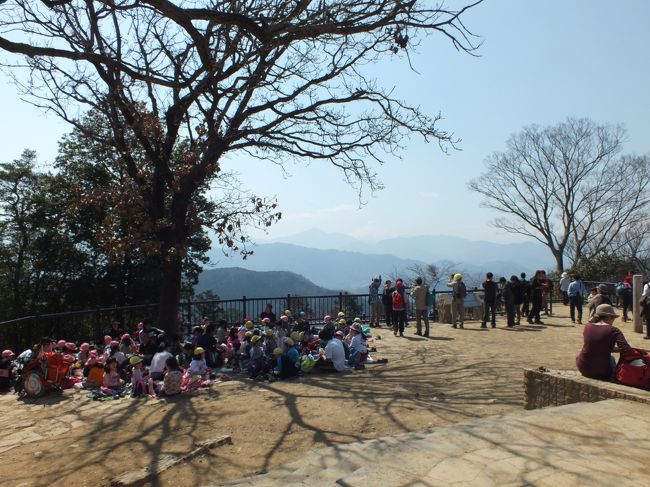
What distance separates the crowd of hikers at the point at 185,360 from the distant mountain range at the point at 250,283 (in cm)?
7056

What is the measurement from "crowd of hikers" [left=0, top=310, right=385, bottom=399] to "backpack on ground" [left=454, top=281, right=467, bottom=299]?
5.31 meters

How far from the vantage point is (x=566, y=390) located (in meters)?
6.45

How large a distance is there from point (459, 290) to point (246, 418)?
1047 cm

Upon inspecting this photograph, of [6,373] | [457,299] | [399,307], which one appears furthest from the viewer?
[457,299]

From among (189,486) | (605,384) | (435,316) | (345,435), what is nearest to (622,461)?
(605,384)

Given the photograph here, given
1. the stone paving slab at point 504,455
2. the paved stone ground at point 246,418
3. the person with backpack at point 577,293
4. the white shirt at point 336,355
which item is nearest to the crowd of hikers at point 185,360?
the white shirt at point 336,355

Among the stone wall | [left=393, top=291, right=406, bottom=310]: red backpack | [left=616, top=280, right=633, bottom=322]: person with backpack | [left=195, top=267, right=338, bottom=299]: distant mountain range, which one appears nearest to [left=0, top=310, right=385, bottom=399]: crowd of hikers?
[left=393, top=291, right=406, bottom=310]: red backpack

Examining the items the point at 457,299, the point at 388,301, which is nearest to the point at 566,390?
the point at 457,299

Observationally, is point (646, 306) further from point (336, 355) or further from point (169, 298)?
point (169, 298)

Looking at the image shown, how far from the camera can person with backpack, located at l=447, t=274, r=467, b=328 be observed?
15984mm

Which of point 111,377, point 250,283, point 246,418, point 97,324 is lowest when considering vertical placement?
point 246,418

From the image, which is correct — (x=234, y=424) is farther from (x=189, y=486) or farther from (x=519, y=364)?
(x=519, y=364)

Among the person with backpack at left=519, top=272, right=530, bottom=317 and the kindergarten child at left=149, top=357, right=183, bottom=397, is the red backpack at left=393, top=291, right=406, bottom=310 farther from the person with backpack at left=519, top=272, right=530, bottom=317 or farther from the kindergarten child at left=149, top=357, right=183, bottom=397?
the kindergarten child at left=149, top=357, right=183, bottom=397

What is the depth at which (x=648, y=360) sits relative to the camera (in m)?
→ 6.18
